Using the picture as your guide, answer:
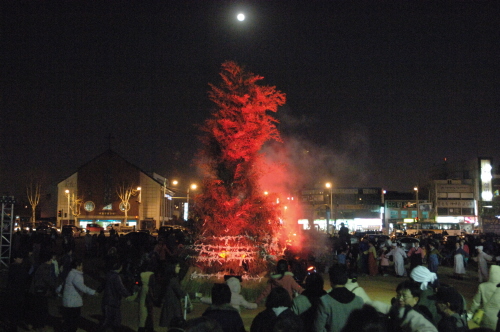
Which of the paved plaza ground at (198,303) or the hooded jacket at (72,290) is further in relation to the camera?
the paved plaza ground at (198,303)

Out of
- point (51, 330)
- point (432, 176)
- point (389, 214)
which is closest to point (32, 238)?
point (51, 330)

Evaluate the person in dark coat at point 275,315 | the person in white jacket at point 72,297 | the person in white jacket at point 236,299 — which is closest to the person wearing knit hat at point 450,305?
the person in dark coat at point 275,315

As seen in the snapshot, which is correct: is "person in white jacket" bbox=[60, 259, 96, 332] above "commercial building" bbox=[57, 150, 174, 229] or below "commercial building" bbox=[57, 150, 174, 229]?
below

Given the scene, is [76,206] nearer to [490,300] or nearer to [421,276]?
[421,276]

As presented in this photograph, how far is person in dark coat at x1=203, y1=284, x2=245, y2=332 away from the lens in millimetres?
4680

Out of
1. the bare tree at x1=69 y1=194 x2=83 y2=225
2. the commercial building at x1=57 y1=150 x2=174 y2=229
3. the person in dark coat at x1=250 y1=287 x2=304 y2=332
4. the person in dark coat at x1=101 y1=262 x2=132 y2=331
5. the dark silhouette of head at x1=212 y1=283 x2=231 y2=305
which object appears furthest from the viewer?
the commercial building at x1=57 y1=150 x2=174 y2=229

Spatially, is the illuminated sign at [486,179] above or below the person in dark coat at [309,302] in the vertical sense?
above

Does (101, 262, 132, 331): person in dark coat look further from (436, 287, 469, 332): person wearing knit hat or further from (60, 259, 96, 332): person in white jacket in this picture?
(436, 287, 469, 332): person wearing knit hat

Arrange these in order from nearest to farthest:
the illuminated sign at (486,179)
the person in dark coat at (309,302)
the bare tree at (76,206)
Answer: the person in dark coat at (309,302)
the bare tree at (76,206)
the illuminated sign at (486,179)

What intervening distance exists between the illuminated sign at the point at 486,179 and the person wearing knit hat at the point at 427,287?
73.5 metres

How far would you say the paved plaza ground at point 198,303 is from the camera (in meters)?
11.1

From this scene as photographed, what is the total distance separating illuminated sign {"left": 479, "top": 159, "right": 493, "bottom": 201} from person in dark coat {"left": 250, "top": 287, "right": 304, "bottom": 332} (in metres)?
76.6

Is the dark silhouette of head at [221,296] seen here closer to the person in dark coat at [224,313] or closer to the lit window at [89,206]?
the person in dark coat at [224,313]

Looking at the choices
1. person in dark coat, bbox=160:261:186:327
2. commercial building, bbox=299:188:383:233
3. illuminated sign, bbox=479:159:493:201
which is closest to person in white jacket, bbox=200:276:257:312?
person in dark coat, bbox=160:261:186:327
